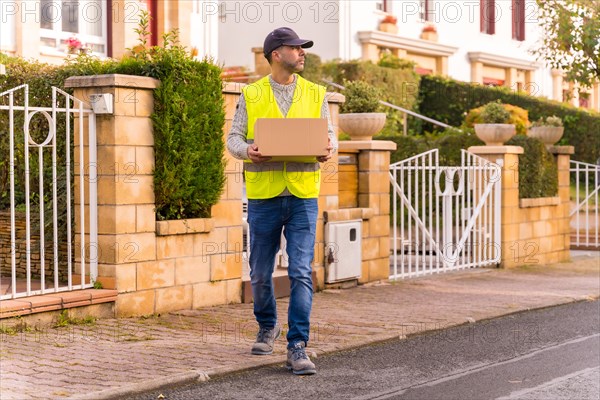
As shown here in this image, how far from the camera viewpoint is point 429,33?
30141mm

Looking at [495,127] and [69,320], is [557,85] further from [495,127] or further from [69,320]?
[69,320]

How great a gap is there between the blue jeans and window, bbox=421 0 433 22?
24.1 m

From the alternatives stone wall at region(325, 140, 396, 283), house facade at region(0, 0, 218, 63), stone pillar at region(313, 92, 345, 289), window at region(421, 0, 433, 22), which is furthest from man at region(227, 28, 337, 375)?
window at region(421, 0, 433, 22)

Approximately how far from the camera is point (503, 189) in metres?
14.5

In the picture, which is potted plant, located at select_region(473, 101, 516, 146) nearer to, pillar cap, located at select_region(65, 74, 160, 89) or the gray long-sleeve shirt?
pillar cap, located at select_region(65, 74, 160, 89)

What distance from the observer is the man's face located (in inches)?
280

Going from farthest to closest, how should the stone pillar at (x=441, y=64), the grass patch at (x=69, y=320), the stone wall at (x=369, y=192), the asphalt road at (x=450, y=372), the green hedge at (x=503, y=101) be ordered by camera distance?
1. the stone pillar at (x=441, y=64)
2. the green hedge at (x=503, y=101)
3. the stone wall at (x=369, y=192)
4. the grass patch at (x=69, y=320)
5. the asphalt road at (x=450, y=372)

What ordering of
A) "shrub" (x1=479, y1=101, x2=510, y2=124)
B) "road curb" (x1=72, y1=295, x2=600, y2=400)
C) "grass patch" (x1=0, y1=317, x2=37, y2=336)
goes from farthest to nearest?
"shrub" (x1=479, y1=101, x2=510, y2=124) → "grass patch" (x1=0, y1=317, x2=37, y2=336) → "road curb" (x1=72, y1=295, x2=600, y2=400)

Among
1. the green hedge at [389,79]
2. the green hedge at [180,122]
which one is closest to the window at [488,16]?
the green hedge at [389,79]

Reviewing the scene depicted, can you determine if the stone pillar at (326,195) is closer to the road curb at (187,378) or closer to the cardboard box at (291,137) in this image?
the road curb at (187,378)

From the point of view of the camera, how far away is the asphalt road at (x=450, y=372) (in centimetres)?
650

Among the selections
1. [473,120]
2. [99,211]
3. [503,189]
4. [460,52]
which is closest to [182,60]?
[99,211]

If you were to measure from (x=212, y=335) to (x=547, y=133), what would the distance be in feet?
29.9

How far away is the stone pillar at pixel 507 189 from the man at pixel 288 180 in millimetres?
7605
